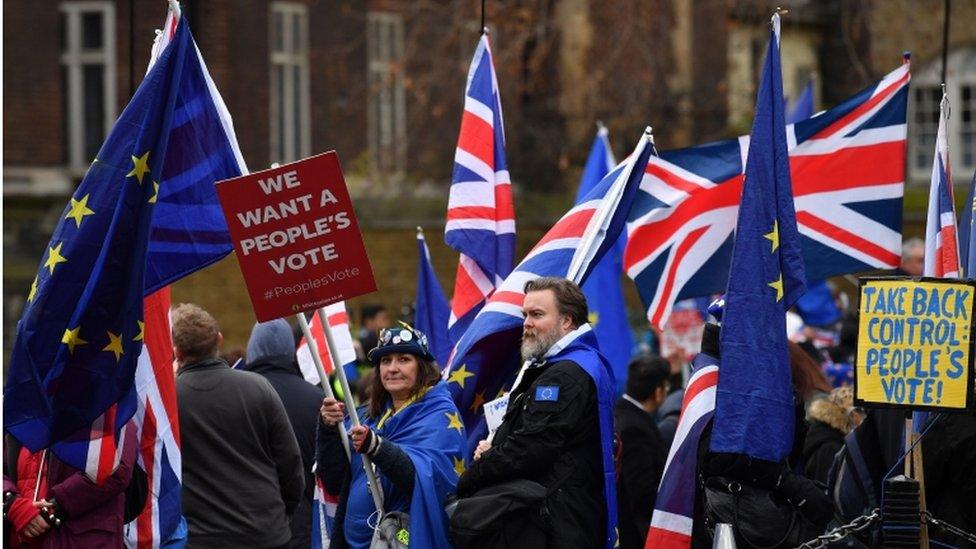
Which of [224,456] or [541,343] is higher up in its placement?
[541,343]

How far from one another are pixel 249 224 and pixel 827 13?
23374 mm

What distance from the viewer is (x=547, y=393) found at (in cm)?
684

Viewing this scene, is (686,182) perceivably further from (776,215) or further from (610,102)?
(610,102)

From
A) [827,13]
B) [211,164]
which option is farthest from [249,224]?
[827,13]

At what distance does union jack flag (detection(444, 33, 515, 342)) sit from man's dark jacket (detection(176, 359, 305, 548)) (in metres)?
1.45

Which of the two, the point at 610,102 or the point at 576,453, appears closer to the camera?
the point at 576,453

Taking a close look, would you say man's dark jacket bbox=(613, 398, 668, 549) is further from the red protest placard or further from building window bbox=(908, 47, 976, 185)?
building window bbox=(908, 47, 976, 185)

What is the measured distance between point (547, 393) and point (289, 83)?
1745cm

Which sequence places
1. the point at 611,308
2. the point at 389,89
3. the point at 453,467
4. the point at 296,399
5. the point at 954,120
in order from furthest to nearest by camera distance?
the point at 954,120
the point at 389,89
the point at 611,308
the point at 296,399
the point at 453,467

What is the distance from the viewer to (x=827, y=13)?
95.3 feet

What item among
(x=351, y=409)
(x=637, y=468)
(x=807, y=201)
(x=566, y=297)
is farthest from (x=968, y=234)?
(x=351, y=409)

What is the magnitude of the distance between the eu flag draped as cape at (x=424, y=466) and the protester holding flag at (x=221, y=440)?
1.14 meters

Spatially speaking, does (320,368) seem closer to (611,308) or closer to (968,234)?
(968,234)

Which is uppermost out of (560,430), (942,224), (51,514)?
(942,224)
